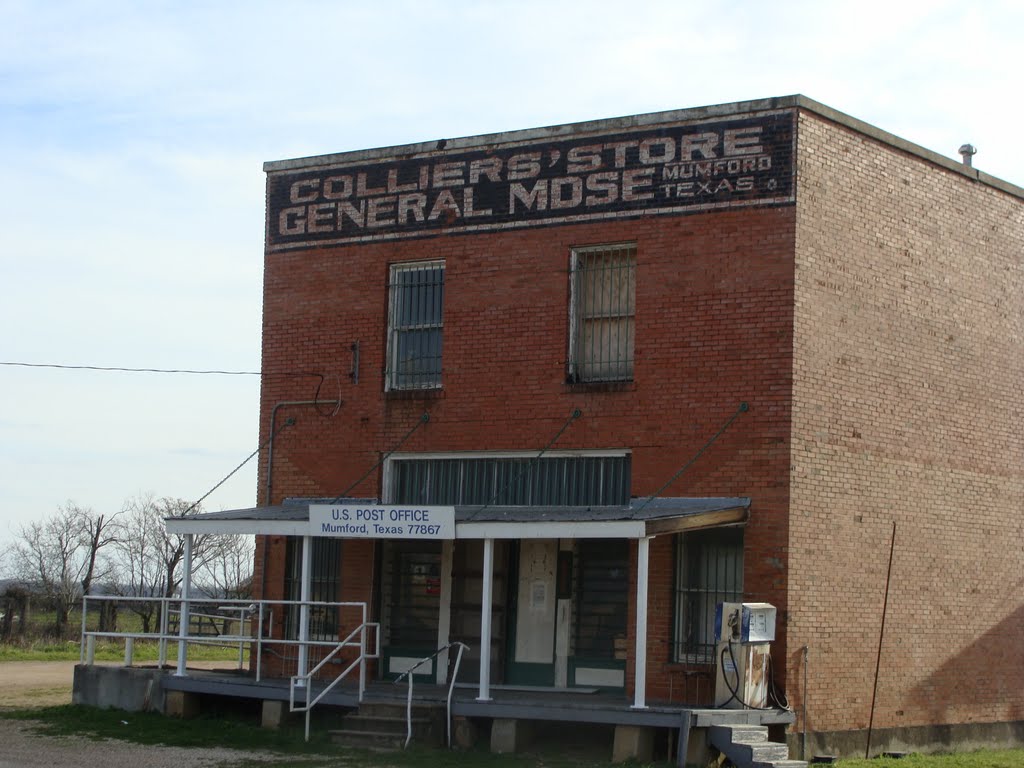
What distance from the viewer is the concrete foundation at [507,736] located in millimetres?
17547

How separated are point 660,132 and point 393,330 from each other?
4589 mm

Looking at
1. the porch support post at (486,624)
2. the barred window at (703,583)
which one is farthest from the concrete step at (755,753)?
the porch support post at (486,624)

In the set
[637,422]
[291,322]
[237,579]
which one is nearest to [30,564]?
[237,579]

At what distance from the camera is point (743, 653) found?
56.9 ft

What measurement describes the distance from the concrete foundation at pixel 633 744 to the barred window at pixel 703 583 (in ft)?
5.78

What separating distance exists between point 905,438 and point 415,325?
6648 mm

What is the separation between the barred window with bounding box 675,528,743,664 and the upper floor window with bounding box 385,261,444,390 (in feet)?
14.1

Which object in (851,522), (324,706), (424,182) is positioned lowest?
(324,706)

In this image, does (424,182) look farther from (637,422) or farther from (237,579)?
(237,579)

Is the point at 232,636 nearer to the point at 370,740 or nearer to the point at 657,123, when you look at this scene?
the point at 370,740

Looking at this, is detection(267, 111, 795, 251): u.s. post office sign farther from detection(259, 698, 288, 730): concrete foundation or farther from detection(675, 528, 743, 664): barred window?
detection(259, 698, 288, 730): concrete foundation

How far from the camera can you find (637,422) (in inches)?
758

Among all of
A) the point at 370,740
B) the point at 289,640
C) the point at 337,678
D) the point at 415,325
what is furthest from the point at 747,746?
the point at 415,325

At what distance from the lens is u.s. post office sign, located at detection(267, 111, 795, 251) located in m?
19.0
